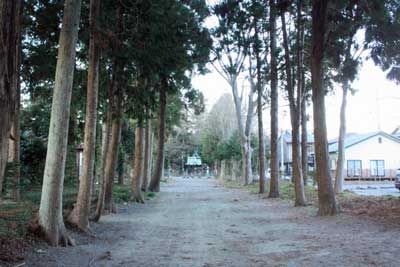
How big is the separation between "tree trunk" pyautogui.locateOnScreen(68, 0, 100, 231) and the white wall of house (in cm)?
4475

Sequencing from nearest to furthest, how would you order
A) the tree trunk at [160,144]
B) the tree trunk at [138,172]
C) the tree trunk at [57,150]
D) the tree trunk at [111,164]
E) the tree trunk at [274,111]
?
the tree trunk at [57,150] → the tree trunk at [111,164] → the tree trunk at [138,172] → the tree trunk at [274,111] → the tree trunk at [160,144]

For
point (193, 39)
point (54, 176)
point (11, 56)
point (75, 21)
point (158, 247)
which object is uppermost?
point (193, 39)

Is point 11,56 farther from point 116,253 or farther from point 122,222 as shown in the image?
point 122,222

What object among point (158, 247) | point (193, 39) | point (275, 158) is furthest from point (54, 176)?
point (275, 158)

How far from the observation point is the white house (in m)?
52.5

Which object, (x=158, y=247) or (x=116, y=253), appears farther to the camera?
(x=158, y=247)

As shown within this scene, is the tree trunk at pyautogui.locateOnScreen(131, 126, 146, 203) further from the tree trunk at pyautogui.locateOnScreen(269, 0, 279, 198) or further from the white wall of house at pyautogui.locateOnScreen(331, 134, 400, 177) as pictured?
the white wall of house at pyautogui.locateOnScreen(331, 134, 400, 177)

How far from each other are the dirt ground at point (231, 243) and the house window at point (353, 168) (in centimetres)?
3781

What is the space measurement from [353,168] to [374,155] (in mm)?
2853

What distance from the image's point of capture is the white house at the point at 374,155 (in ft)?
172

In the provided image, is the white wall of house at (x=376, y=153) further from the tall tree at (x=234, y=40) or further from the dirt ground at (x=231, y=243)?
the dirt ground at (x=231, y=243)

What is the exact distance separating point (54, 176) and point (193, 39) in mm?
12333

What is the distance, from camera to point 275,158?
83.3 ft

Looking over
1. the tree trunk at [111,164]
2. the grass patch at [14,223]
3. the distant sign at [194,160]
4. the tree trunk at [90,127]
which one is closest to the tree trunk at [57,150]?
the grass patch at [14,223]
